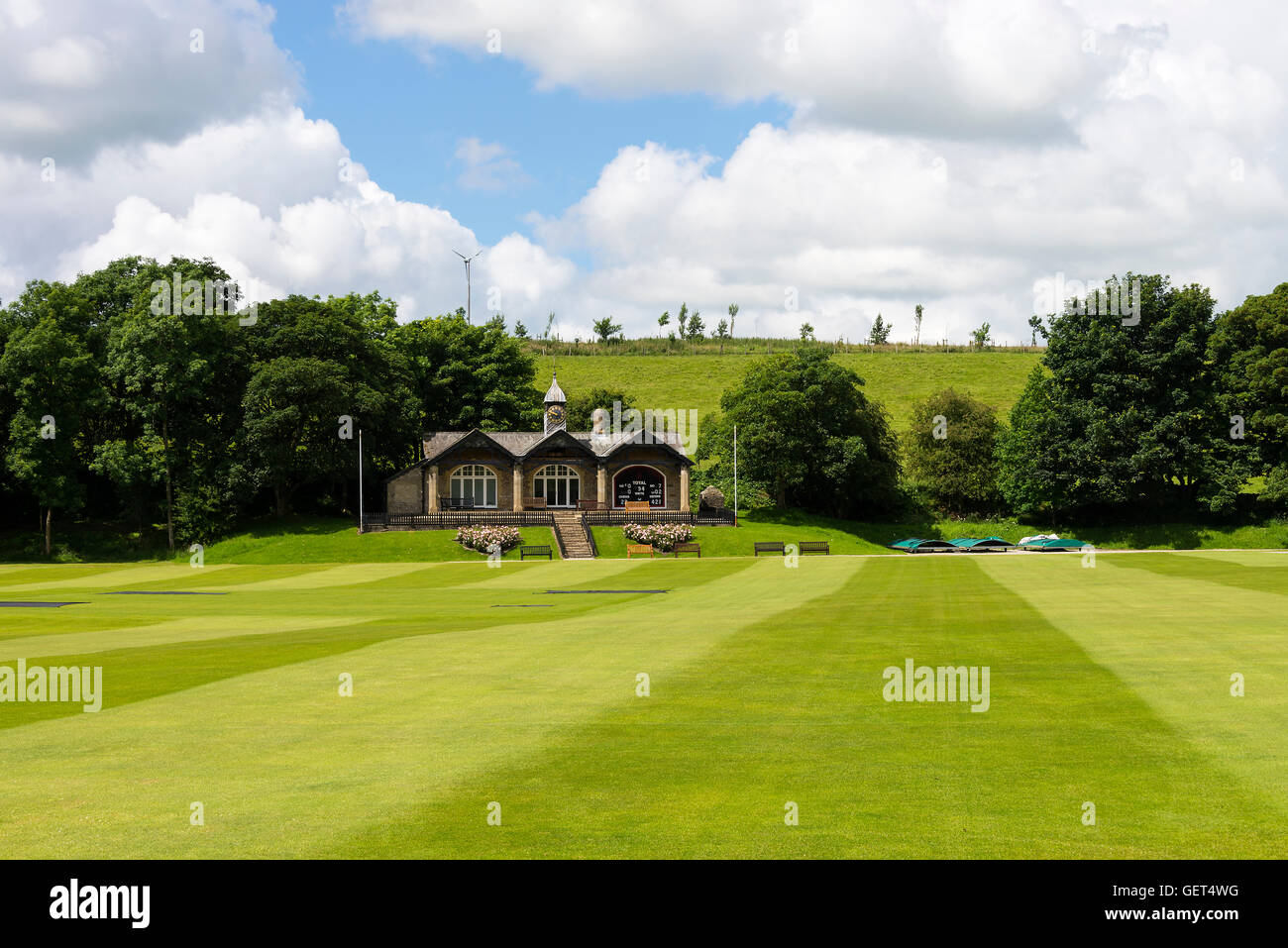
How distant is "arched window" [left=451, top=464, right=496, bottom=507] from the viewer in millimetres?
80312

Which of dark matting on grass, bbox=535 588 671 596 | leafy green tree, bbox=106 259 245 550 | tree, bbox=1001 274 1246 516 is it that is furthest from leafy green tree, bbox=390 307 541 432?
dark matting on grass, bbox=535 588 671 596

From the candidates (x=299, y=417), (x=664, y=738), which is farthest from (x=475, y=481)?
(x=664, y=738)

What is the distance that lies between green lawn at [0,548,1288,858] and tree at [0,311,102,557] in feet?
150

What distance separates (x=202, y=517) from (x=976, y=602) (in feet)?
195

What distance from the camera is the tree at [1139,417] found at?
7481 centimetres

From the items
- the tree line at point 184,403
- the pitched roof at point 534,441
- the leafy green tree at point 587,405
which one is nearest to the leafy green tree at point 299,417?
the tree line at point 184,403

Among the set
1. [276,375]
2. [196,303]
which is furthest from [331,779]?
[196,303]

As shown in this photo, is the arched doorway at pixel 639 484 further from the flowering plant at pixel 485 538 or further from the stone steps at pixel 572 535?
the flowering plant at pixel 485 538

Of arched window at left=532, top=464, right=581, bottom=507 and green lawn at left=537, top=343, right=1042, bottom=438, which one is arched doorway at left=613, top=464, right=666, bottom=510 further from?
green lawn at left=537, top=343, right=1042, bottom=438

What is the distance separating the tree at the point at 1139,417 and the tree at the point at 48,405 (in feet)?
235

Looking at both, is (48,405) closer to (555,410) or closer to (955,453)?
(555,410)

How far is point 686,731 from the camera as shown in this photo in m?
14.7

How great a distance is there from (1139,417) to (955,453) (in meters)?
17.1
